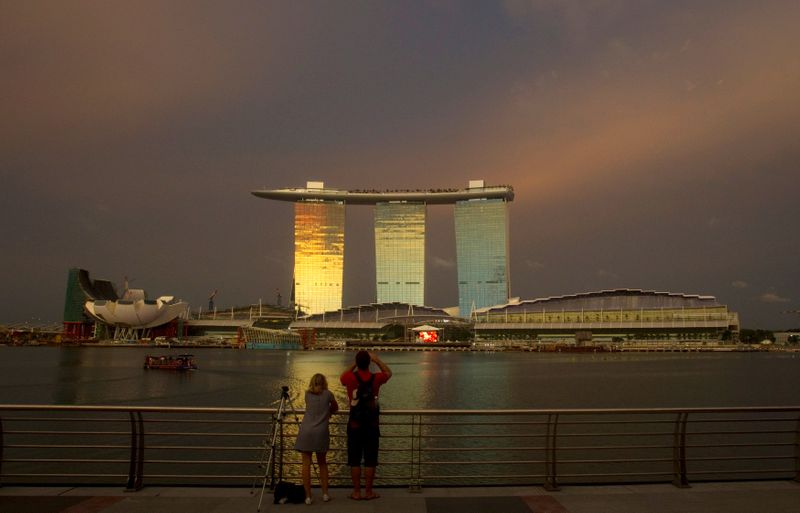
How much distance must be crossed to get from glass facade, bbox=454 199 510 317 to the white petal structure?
89268 millimetres

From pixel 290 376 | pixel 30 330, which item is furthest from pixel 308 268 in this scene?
pixel 290 376

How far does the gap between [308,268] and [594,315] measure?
88446mm

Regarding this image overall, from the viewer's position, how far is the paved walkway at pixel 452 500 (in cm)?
716

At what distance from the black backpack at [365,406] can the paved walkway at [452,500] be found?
0.96 meters

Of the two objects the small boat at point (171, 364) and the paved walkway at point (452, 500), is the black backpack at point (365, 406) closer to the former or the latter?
the paved walkway at point (452, 500)

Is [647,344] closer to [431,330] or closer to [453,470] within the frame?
[431,330]

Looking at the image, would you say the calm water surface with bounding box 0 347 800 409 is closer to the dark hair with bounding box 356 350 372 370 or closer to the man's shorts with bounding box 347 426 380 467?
the man's shorts with bounding box 347 426 380 467

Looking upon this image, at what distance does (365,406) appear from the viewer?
7984 millimetres

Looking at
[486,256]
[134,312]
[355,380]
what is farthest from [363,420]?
[486,256]

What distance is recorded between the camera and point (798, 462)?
8625 millimetres

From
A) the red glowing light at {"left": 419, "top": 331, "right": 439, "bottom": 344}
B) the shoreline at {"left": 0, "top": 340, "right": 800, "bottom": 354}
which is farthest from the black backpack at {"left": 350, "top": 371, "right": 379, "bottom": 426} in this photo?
the red glowing light at {"left": 419, "top": 331, "right": 439, "bottom": 344}

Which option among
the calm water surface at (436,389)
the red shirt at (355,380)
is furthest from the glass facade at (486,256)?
the red shirt at (355,380)

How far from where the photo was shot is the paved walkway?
7.16m

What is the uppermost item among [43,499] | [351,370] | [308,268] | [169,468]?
[308,268]
